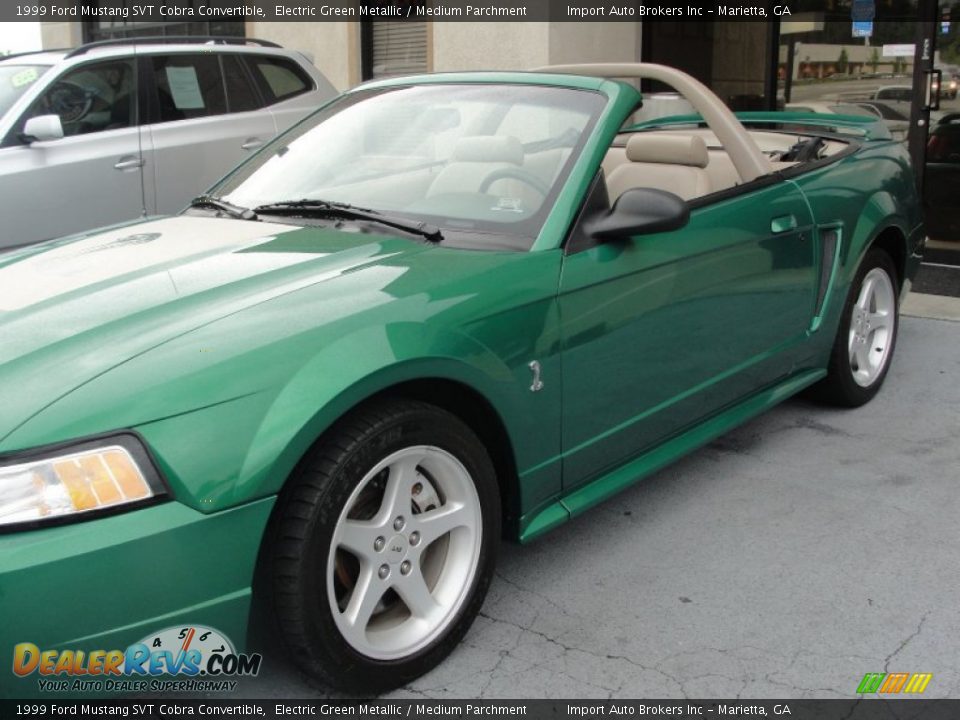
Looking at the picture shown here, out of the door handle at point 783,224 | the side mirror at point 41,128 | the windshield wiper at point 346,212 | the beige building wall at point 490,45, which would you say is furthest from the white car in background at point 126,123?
the door handle at point 783,224

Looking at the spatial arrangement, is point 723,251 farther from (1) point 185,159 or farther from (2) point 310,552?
(1) point 185,159

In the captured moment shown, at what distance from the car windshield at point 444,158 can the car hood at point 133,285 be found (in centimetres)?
24

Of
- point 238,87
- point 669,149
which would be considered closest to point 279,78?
point 238,87

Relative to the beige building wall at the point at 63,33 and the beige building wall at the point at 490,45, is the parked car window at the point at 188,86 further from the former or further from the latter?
the beige building wall at the point at 63,33

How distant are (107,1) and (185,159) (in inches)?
324

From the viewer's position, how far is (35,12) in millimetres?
14242

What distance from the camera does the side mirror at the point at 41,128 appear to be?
239 inches

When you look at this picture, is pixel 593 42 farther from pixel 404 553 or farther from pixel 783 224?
pixel 404 553

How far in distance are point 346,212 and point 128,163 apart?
12.9 ft

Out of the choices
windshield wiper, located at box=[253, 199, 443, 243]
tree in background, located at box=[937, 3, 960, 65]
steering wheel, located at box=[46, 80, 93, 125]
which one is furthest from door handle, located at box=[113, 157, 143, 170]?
tree in background, located at box=[937, 3, 960, 65]

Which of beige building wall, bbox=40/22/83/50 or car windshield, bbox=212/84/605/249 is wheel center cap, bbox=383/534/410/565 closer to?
car windshield, bbox=212/84/605/249

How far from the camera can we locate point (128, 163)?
260 inches

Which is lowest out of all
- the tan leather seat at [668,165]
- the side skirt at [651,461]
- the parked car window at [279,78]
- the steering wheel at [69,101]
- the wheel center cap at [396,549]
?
the side skirt at [651,461]

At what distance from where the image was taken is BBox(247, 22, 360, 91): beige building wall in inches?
424
